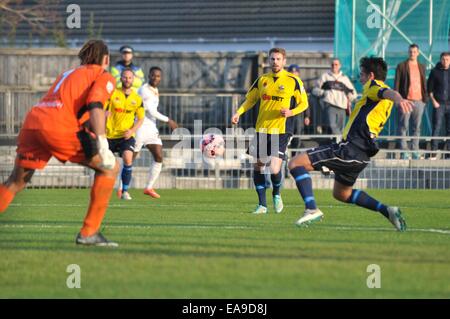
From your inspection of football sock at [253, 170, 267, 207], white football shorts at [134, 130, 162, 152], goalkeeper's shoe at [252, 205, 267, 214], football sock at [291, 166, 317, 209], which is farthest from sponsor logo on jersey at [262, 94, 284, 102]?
white football shorts at [134, 130, 162, 152]

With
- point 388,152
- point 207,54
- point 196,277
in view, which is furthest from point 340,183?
point 207,54

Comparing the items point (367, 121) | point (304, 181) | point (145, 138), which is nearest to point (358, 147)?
point (367, 121)

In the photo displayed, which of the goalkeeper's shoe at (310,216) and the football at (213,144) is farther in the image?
the football at (213,144)

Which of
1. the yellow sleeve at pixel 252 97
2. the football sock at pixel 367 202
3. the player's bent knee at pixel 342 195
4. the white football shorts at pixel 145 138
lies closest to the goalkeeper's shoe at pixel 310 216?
the player's bent knee at pixel 342 195

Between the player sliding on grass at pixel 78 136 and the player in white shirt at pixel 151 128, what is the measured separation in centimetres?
A: 938

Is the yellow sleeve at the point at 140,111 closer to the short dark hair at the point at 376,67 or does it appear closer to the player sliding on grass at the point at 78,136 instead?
the short dark hair at the point at 376,67

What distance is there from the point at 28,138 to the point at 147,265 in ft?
7.19

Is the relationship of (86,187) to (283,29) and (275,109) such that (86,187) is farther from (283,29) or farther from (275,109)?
(283,29)

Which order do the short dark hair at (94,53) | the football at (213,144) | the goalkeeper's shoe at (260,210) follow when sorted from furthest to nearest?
the football at (213,144) < the goalkeeper's shoe at (260,210) < the short dark hair at (94,53)

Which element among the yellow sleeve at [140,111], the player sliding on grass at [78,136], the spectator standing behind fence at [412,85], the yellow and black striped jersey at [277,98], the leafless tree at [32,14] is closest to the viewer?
the player sliding on grass at [78,136]

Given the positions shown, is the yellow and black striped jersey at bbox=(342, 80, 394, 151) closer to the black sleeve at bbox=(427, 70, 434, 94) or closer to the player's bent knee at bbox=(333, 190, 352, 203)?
the player's bent knee at bbox=(333, 190, 352, 203)

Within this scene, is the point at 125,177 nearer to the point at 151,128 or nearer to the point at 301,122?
the point at 151,128

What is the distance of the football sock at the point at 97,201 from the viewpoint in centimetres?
1055

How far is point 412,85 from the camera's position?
2361cm
